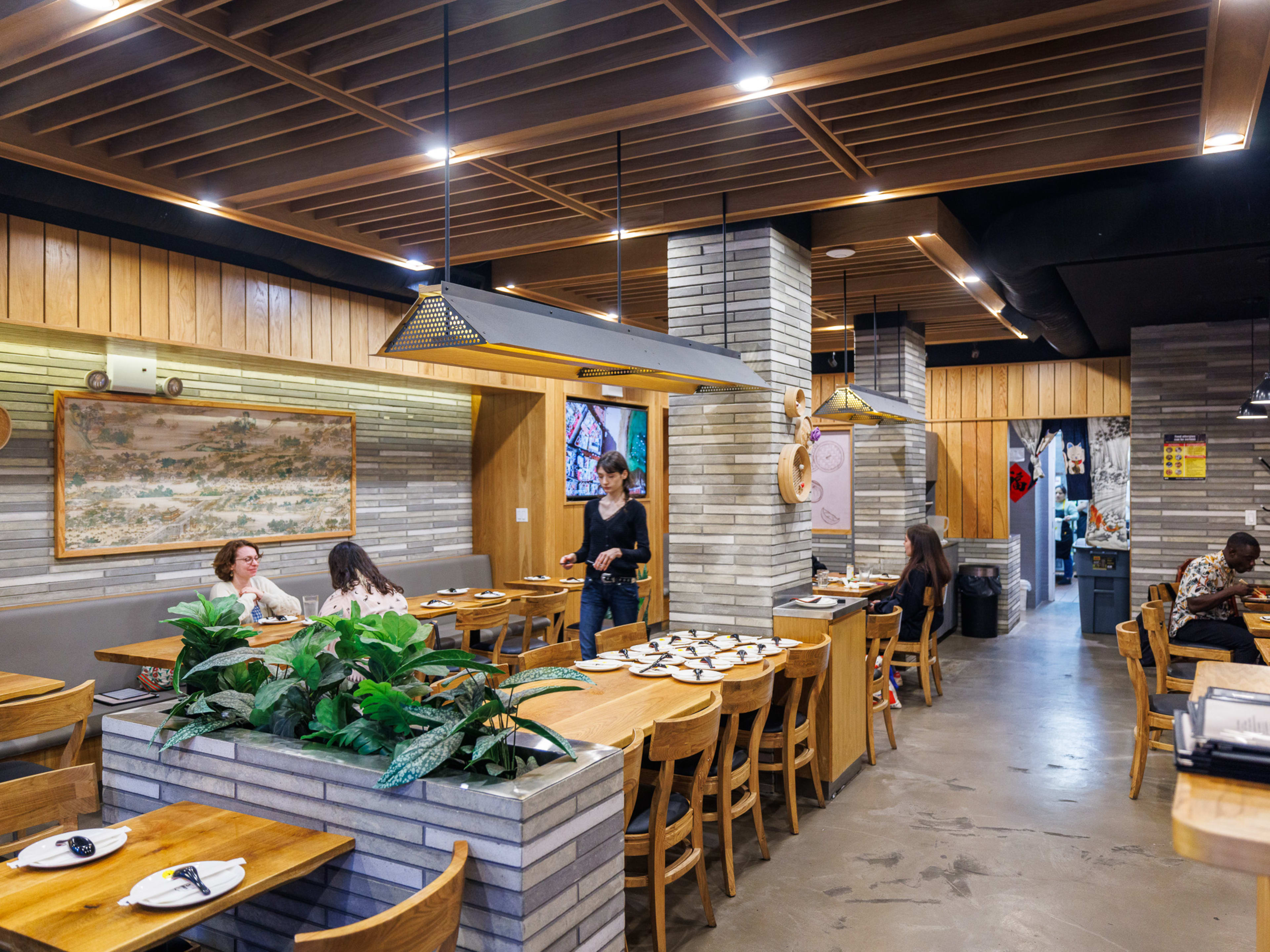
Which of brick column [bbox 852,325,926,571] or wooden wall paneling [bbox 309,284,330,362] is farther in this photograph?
brick column [bbox 852,325,926,571]

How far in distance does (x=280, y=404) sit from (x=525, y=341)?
4340 millimetres

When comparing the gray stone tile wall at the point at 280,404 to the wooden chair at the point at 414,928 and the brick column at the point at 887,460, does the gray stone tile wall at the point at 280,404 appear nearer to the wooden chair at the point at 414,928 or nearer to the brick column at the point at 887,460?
the brick column at the point at 887,460

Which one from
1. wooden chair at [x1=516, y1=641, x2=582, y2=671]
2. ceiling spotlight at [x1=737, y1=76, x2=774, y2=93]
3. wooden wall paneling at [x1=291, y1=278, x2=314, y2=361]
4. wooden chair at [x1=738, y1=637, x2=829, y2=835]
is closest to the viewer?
ceiling spotlight at [x1=737, y1=76, x2=774, y2=93]

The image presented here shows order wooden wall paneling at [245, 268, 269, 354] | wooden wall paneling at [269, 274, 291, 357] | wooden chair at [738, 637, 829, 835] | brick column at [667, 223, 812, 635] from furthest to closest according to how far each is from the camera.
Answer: wooden wall paneling at [269, 274, 291, 357]
wooden wall paneling at [245, 268, 269, 354]
brick column at [667, 223, 812, 635]
wooden chair at [738, 637, 829, 835]

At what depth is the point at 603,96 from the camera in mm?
3340

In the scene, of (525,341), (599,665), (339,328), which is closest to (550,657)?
(599,665)

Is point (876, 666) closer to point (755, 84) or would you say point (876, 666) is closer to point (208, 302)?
point (755, 84)

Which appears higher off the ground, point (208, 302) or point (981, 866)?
point (208, 302)

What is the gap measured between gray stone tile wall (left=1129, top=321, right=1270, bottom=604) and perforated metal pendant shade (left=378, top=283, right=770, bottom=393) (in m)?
5.99

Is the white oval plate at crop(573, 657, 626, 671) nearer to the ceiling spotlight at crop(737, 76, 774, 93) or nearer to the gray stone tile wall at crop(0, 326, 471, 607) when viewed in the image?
the ceiling spotlight at crop(737, 76, 774, 93)

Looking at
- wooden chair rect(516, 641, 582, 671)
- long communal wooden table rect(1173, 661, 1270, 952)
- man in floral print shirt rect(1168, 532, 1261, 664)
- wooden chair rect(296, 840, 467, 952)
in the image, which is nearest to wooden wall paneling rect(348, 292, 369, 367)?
wooden chair rect(516, 641, 582, 671)

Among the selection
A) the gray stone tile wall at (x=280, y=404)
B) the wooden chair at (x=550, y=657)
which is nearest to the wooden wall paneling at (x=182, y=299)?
the gray stone tile wall at (x=280, y=404)

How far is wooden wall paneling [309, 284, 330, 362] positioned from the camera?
20.0 feet

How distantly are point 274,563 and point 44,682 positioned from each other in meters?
2.57
